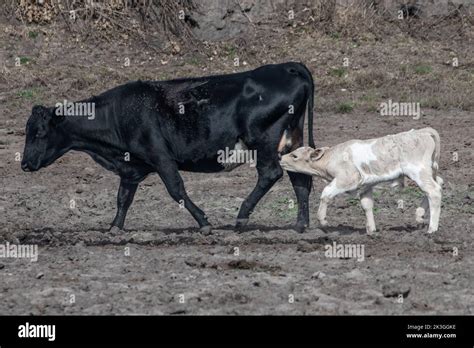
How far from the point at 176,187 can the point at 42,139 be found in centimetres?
140

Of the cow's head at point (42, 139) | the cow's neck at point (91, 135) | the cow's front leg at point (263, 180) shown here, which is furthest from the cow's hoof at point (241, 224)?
the cow's head at point (42, 139)

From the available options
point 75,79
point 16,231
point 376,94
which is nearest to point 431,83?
point 376,94

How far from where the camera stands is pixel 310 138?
12.9m

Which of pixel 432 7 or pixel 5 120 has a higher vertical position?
pixel 432 7

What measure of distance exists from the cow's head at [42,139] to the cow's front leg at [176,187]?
1055 millimetres

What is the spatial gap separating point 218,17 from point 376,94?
3.39 meters

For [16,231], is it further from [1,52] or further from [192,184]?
[1,52]

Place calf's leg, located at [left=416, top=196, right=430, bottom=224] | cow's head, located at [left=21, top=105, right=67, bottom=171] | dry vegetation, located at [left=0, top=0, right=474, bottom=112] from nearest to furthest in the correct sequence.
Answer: calf's leg, located at [left=416, top=196, right=430, bottom=224] → cow's head, located at [left=21, top=105, right=67, bottom=171] → dry vegetation, located at [left=0, top=0, right=474, bottom=112]

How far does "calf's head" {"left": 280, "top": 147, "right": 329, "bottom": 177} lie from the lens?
40.8 feet

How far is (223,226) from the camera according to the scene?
13203 mm

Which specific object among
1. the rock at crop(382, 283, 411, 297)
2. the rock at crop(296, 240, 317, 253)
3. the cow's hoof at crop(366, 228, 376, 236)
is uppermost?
the cow's hoof at crop(366, 228, 376, 236)

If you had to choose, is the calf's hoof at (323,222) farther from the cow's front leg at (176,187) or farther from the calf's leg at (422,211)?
the cow's front leg at (176,187)

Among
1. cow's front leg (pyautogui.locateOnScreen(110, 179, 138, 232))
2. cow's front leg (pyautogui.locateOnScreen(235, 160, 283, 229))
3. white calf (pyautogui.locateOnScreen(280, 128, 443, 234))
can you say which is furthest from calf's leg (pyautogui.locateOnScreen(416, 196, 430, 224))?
cow's front leg (pyautogui.locateOnScreen(110, 179, 138, 232))

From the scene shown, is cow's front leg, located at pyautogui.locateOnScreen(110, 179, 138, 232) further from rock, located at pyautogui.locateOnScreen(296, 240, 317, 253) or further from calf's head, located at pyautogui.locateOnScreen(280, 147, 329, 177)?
rock, located at pyautogui.locateOnScreen(296, 240, 317, 253)
